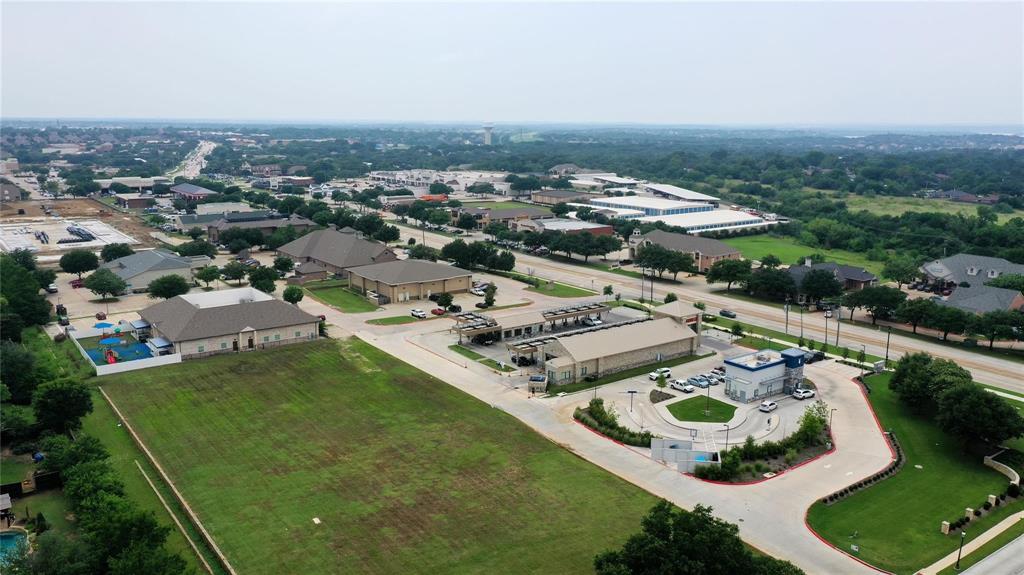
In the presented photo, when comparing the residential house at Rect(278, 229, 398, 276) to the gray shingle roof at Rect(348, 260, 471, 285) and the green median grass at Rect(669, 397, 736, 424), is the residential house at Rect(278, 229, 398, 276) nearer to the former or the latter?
the gray shingle roof at Rect(348, 260, 471, 285)

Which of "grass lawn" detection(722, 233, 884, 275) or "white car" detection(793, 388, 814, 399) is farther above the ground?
"grass lawn" detection(722, 233, 884, 275)

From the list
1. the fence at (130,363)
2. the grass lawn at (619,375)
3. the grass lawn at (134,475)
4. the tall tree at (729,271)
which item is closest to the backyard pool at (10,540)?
the grass lawn at (134,475)

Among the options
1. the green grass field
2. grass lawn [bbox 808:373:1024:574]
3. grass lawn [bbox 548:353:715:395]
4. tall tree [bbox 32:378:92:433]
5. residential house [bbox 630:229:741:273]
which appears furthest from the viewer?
the green grass field

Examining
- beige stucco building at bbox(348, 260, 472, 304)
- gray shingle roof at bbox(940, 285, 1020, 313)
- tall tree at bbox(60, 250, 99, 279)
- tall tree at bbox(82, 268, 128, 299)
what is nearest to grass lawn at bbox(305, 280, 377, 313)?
beige stucco building at bbox(348, 260, 472, 304)

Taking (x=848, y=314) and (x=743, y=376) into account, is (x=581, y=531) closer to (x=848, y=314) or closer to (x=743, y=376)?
(x=743, y=376)

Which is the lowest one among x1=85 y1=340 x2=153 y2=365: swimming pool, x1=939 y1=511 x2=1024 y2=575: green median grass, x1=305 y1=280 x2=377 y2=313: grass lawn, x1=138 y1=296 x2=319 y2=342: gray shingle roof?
x1=939 y1=511 x2=1024 y2=575: green median grass

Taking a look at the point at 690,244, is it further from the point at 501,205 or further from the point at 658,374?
the point at 501,205
